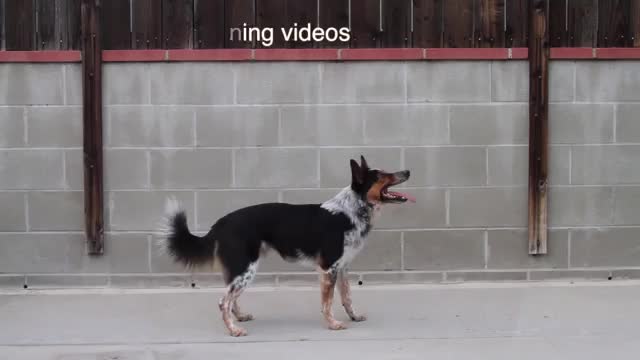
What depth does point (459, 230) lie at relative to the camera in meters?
9.27

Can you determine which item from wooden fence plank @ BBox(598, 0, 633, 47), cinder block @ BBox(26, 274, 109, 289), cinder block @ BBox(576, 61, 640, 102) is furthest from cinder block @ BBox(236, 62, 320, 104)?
wooden fence plank @ BBox(598, 0, 633, 47)

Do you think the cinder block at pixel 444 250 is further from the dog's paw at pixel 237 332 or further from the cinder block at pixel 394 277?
the dog's paw at pixel 237 332

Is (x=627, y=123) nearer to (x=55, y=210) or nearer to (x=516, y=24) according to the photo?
(x=516, y=24)

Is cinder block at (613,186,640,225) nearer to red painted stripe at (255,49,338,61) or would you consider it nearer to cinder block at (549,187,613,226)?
cinder block at (549,187,613,226)

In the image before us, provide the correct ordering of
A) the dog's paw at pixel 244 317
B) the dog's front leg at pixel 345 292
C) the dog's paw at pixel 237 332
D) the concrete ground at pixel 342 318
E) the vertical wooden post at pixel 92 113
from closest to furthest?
the concrete ground at pixel 342 318 < the dog's paw at pixel 237 332 < the dog's front leg at pixel 345 292 < the dog's paw at pixel 244 317 < the vertical wooden post at pixel 92 113

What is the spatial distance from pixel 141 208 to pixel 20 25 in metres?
2.28

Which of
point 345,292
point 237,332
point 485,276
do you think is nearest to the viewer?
point 237,332

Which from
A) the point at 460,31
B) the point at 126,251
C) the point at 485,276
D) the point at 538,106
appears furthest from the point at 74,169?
the point at 538,106

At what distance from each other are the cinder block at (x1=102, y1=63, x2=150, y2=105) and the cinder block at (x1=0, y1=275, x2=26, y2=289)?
6.74ft

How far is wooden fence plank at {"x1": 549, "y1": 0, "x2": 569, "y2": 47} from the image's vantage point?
921 centimetres

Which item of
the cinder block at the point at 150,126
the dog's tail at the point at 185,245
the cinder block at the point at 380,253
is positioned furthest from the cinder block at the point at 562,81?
the dog's tail at the point at 185,245

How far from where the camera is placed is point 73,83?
29.7ft

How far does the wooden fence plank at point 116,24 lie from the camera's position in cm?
906

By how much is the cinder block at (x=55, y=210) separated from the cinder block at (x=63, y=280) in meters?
0.51
